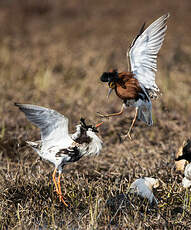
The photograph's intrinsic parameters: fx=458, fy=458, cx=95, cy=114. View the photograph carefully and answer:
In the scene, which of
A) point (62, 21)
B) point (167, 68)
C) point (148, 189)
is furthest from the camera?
point (62, 21)

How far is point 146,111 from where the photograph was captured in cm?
399

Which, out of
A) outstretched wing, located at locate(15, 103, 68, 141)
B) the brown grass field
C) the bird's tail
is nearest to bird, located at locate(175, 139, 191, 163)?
the brown grass field

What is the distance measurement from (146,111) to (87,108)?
2.94 m

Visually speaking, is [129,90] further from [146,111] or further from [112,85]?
[146,111]

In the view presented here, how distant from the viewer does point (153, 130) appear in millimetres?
6004

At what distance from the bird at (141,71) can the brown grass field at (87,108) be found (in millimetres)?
676

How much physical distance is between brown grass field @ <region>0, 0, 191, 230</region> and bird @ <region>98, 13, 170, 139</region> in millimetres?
676

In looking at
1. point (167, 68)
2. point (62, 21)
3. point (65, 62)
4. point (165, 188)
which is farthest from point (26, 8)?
point (165, 188)

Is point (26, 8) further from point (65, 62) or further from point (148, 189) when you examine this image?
point (148, 189)

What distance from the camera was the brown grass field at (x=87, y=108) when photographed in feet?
11.3

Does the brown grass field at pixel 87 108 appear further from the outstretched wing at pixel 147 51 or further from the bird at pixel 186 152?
the outstretched wing at pixel 147 51

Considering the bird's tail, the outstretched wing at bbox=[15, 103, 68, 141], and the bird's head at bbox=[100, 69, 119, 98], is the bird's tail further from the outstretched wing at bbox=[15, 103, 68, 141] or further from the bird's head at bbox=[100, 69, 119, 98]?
the outstretched wing at bbox=[15, 103, 68, 141]

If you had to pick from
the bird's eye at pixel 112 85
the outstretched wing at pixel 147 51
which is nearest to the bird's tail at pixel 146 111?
the outstretched wing at pixel 147 51

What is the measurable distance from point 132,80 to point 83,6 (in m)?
11.7
